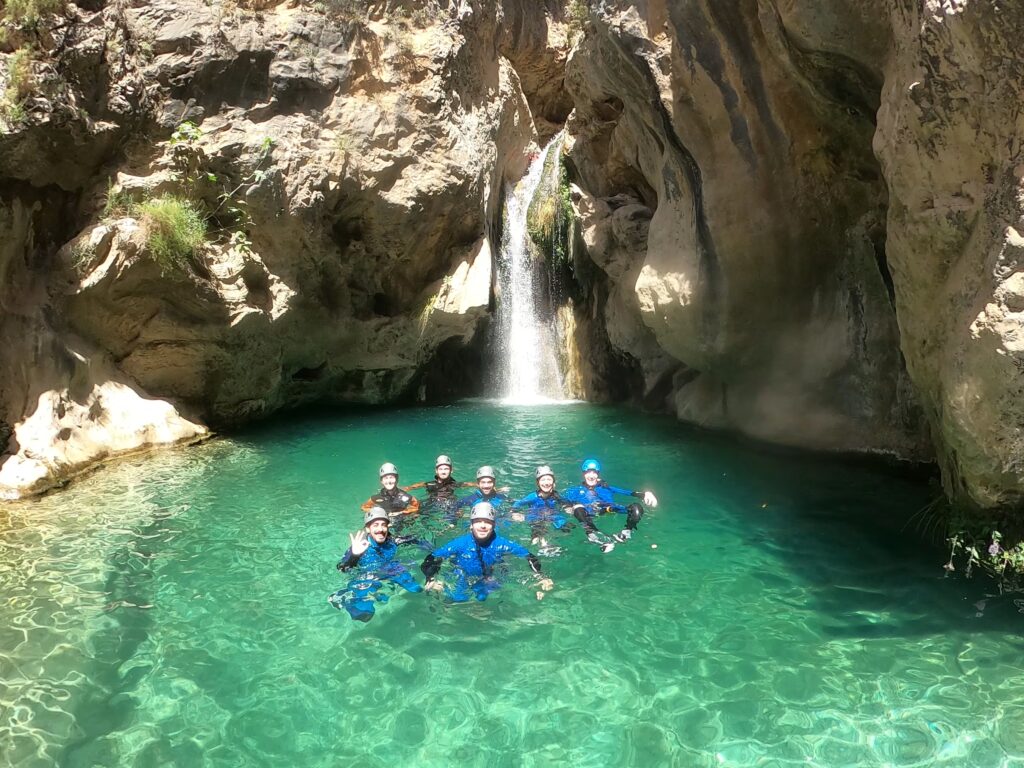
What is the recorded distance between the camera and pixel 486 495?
27.3ft

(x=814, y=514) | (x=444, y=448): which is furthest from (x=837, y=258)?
(x=444, y=448)

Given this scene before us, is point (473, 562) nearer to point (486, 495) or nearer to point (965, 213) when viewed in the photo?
point (486, 495)

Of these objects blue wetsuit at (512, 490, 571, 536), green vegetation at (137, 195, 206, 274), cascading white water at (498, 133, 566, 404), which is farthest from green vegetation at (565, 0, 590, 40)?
blue wetsuit at (512, 490, 571, 536)

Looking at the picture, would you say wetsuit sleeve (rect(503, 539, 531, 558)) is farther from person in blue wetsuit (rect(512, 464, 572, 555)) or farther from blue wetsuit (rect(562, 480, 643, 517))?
blue wetsuit (rect(562, 480, 643, 517))

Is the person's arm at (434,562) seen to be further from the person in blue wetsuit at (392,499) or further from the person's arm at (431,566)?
the person in blue wetsuit at (392,499)

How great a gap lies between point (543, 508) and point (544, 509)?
0.06 ft

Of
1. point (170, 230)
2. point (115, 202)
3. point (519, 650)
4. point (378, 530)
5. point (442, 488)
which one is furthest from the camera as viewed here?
point (170, 230)

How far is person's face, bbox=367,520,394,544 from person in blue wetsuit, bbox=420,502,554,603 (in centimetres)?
59

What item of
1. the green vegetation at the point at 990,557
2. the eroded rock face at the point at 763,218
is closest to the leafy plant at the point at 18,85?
the eroded rock face at the point at 763,218

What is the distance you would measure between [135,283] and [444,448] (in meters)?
6.29

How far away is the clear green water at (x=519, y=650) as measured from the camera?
4.21 m

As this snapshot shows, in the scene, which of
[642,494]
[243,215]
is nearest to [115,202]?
[243,215]

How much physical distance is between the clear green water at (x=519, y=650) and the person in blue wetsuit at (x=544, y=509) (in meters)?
0.51

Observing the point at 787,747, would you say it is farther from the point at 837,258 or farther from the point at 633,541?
the point at 837,258
